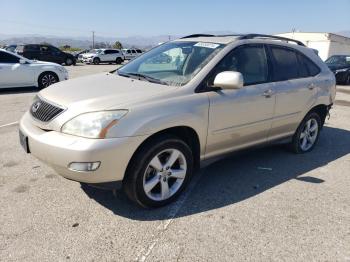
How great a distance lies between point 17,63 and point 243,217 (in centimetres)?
1004

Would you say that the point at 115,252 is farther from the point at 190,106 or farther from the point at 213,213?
the point at 190,106

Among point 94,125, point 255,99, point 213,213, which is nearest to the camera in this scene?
point 94,125

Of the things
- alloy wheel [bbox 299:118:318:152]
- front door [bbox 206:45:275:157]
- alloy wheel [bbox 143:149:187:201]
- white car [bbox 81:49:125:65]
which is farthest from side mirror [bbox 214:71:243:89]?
white car [bbox 81:49:125:65]

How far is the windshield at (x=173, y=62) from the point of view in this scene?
12.9 ft

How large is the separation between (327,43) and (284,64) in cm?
3352

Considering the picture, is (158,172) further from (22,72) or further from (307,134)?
(22,72)

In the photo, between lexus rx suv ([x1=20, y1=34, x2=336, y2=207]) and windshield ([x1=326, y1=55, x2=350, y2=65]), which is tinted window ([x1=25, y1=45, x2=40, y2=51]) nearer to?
windshield ([x1=326, y1=55, x2=350, y2=65])

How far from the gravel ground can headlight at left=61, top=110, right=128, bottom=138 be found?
87cm

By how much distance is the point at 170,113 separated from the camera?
3.40 m

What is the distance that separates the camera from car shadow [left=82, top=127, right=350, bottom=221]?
3.63 m

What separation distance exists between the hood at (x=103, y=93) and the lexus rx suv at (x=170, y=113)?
1 cm

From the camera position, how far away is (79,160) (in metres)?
3.04

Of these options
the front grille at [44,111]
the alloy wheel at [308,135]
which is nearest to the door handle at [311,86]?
the alloy wheel at [308,135]

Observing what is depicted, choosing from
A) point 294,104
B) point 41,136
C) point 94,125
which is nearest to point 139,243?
point 94,125
